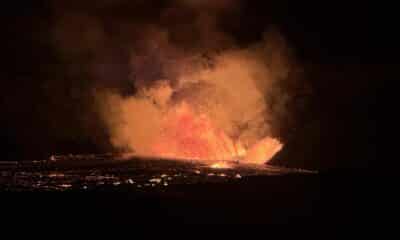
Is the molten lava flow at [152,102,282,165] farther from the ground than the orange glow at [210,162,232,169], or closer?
farther from the ground

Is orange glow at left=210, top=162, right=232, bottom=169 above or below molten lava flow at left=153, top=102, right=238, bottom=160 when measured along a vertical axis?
below

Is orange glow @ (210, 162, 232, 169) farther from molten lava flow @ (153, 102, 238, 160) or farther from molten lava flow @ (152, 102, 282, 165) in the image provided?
molten lava flow @ (153, 102, 238, 160)

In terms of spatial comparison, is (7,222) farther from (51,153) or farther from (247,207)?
(51,153)

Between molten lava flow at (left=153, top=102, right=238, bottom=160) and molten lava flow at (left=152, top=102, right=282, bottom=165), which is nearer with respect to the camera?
molten lava flow at (left=152, top=102, right=282, bottom=165)

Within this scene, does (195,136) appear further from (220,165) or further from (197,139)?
(220,165)

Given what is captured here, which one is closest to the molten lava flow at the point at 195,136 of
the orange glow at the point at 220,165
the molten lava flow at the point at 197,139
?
the molten lava flow at the point at 197,139

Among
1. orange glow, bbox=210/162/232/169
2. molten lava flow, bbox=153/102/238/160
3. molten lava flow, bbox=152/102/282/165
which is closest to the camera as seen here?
orange glow, bbox=210/162/232/169

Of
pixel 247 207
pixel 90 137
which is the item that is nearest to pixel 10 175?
pixel 247 207

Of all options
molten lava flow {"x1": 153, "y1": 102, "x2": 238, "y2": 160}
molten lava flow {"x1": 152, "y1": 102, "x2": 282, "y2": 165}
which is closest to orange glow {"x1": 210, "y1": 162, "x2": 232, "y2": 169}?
molten lava flow {"x1": 152, "y1": 102, "x2": 282, "y2": 165}

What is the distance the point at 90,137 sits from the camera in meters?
79.3

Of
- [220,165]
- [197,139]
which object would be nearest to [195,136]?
[197,139]

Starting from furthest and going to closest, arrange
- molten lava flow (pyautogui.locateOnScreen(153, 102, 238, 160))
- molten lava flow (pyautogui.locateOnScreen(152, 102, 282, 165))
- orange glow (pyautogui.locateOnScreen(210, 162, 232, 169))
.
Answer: molten lava flow (pyautogui.locateOnScreen(153, 102, 238, 160)) < molten lava flow (pyautogui.locateOnScreen(152, 102, 282, 165)) < orange glow (pyautogui.locateOnScreen(210, 162, 232, 169))

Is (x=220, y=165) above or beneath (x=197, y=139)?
beneath

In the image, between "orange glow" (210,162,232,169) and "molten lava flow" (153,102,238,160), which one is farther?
"molten lava flow" (153,102,238,160)
